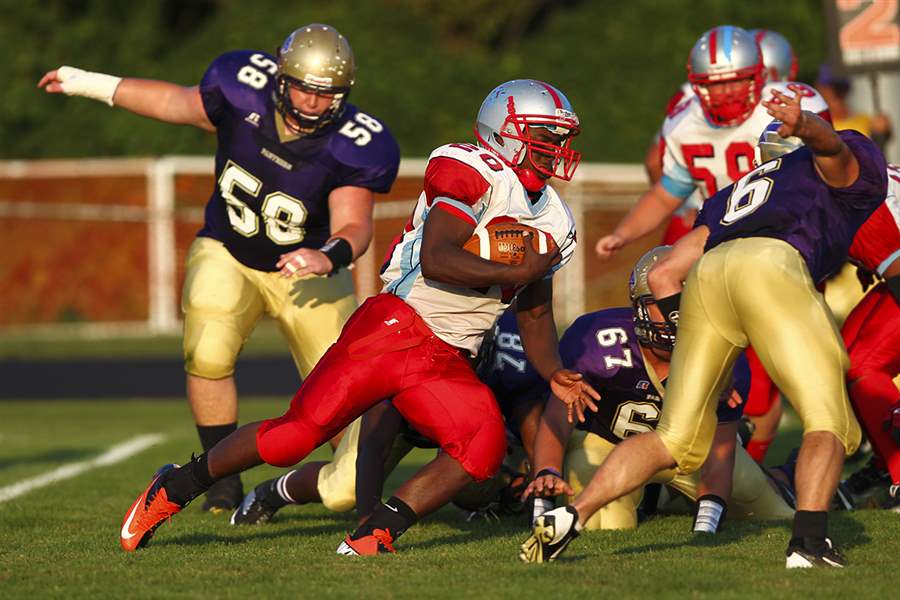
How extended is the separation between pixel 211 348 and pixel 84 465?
2012 millimetres

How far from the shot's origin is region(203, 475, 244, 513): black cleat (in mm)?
6078

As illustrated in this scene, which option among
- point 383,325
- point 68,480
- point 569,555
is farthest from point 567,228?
point 68,480

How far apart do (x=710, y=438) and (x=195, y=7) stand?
61.3ft

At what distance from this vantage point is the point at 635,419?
18.1 ft

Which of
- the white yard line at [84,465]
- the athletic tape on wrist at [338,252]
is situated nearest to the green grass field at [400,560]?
the white yard line at [84,465]

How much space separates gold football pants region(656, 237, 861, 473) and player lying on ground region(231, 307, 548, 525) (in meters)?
0.91

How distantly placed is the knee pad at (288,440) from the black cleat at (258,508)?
35.8 inches

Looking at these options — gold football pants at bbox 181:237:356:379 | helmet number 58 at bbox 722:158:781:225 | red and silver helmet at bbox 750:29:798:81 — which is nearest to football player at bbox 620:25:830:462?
red and silver helmet at bbox 750:29:798:81

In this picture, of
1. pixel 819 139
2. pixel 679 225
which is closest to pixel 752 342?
pixel 819 139

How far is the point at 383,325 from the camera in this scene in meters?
4.71

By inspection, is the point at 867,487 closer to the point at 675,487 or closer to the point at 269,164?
the point at 675,487

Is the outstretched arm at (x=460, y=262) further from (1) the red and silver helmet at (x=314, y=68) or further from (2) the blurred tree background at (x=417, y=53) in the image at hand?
(2) the blurred tree background at (x=417, y=53)

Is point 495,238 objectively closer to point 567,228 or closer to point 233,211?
point 567,228

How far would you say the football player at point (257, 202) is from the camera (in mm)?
6078
